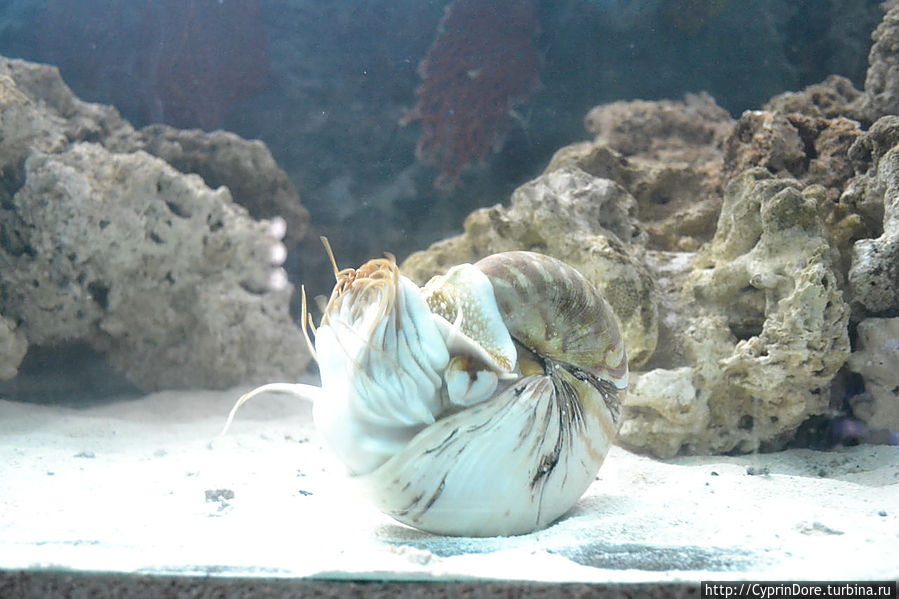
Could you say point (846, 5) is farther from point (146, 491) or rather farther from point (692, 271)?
point (146, 491)

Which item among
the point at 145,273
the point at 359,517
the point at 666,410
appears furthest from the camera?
the point at 145,273

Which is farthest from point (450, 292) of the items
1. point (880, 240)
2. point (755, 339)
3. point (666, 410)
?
point (880, 240)

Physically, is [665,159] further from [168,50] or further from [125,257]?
[125,257]

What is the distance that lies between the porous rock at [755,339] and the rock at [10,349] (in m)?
3.70

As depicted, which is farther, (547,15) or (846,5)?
(547,15)

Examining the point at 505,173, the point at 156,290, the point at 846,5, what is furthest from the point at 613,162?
the point at 156,290

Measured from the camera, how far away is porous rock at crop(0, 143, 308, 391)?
3.69m

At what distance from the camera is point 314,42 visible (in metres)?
3.87

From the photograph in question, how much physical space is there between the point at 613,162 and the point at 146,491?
3.39 metres

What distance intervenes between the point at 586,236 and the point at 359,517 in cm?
196

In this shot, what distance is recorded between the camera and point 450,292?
192cm

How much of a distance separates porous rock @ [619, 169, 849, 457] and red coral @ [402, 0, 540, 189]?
161 centimetres

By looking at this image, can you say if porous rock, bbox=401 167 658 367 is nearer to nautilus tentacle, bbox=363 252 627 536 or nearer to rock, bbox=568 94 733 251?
rock, bbox=568 94 733 251

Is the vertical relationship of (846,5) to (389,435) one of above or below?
above
